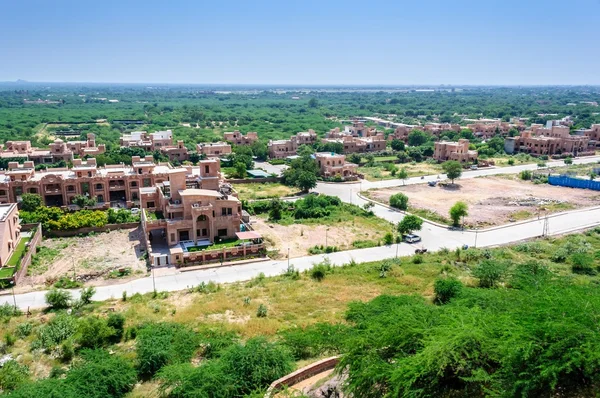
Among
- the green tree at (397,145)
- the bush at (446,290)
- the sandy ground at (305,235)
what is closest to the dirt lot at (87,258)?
the sandy ground at (305,235)

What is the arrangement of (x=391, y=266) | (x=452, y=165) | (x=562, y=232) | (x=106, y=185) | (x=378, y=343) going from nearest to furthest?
(x=378, y=343) → (x=391, y=266) → (x=562, y=232) → (x=106, y=185) → (x=452, y=165)

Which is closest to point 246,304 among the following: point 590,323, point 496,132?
point 590,323

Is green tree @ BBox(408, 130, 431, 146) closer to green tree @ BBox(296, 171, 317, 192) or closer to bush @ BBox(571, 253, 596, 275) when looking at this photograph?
green tree @ BBox(296, 171, 317, 192)

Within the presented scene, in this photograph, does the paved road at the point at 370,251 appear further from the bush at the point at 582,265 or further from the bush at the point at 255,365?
the bush at the point at 255,365

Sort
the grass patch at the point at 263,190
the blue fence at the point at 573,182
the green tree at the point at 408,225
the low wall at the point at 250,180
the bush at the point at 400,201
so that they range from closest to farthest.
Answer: the green tree at the point at 408,225 < the bush at the point at 400,201 < the grass patch at the point at 263,190 < the blue fence at the point at 573,182 < the low wall at the point at 250,180

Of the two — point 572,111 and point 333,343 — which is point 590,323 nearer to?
point 333,343

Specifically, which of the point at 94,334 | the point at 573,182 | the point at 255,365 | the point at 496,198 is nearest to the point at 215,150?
the point at 496,198
